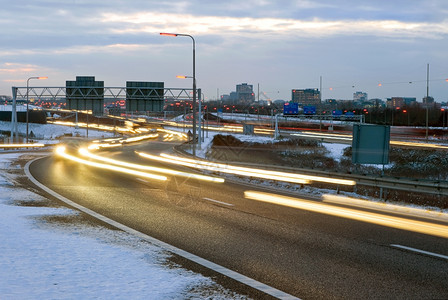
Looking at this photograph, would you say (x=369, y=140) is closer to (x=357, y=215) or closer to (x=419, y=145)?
(x=357, y=215)

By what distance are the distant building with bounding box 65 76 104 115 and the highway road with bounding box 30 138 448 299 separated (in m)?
35.1

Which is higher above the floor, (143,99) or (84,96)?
(84,96)

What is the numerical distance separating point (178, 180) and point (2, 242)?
47.7 ft

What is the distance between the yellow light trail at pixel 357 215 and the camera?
41.6 ft

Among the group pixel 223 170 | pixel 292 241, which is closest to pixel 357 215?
pixel 292 241

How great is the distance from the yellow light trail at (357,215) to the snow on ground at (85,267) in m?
6.45

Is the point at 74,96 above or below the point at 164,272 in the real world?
above

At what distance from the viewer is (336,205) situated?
1702cm

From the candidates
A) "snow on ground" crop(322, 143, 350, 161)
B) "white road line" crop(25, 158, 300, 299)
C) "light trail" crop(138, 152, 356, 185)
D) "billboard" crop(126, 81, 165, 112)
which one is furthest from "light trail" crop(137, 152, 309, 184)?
"snow on ground" crop(322, 143, 350, 161)

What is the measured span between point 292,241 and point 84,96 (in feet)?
152

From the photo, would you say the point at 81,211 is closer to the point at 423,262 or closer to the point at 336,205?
the point at 336,205

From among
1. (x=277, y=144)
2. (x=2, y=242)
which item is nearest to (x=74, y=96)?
(x=277, y=144)

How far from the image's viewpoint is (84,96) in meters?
53.7

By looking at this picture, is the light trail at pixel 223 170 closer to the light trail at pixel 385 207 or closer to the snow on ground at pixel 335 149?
the light trail at pixel 385 207
